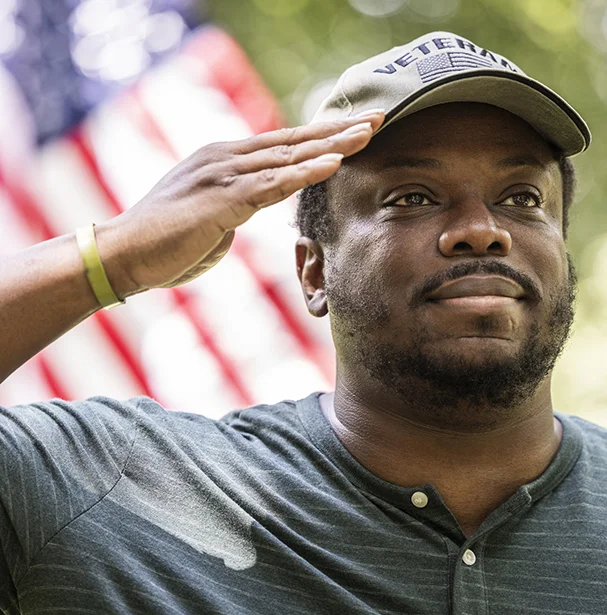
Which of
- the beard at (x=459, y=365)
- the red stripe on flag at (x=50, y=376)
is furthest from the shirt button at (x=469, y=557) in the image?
the red stripe on flag at (x=50, y=376)

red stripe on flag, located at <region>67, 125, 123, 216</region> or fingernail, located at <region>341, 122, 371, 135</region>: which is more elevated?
red stripe on flag, located at <region>67, 125, 123, 216</region>

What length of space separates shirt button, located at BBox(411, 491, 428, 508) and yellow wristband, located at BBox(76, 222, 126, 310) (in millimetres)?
680

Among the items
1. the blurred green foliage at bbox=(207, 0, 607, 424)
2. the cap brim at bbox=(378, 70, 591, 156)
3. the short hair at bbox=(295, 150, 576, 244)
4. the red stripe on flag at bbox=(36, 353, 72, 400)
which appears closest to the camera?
the cap brim at bbox=(378, 70, 591, 156)

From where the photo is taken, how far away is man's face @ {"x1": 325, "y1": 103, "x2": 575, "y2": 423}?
1.71 m

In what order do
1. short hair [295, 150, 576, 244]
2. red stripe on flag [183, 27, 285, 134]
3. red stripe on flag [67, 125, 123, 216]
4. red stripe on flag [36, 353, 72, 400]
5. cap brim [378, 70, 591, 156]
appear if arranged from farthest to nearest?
1. red stripe on flag [183, 27, 285, 134]
2. red stripe on flag [67, 125, 123, 216]
3. red stripe on flag [36, 353, 72, 400]
4. short hair [295, 150, 576, 244]
5. cap brim [378, 70, 591, 156]

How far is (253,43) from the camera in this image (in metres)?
4.30

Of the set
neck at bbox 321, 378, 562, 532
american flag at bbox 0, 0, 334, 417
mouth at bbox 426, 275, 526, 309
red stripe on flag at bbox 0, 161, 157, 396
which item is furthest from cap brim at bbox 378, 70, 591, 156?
red stripe on flag at bbox 0, 161, 157, 396

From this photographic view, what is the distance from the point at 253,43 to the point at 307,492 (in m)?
3.05

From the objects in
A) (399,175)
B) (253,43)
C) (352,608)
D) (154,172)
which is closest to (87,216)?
(154,172)

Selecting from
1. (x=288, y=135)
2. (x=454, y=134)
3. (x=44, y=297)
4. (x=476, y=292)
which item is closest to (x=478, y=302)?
(x=476, y=292)

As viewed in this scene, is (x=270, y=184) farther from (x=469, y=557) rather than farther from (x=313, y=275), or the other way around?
(x=469, y=557)

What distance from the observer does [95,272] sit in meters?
1.50

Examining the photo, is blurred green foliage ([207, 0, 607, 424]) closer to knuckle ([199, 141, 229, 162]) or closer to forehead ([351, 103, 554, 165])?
forehead ([351, 103, 554, 165])

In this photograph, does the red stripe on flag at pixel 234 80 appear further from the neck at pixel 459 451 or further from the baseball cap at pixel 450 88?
the neck at pixel 459 451
